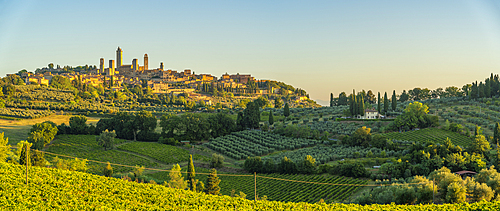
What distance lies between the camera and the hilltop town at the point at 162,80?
118 metres

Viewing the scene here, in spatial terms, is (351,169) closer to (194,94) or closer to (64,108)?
(64,108)

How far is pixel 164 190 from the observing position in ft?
56.5

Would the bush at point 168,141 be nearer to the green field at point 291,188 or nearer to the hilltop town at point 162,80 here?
the green field at point 291,188

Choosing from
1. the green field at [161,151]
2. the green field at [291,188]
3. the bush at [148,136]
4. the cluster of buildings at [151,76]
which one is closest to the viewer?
the green field at [291,188]

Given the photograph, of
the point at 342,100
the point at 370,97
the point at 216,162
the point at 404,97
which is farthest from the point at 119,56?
the point at 216,162

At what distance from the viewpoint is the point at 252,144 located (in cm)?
4934

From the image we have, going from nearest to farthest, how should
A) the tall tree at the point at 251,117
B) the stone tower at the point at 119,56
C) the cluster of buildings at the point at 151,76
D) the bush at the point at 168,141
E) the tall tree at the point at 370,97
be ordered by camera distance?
the bush at the point at 168,141
the tall tree at the point at 251,117
the tall tree at the point at 370,97
the cluster of buildings at the point at 151,76
the stone tower at the point at 119,56

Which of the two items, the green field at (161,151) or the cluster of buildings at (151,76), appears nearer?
the green field at (161,151)

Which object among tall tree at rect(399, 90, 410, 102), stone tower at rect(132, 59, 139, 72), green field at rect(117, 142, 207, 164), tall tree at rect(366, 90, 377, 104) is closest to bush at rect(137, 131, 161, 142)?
green field at rect(117, 142, 207, 164)

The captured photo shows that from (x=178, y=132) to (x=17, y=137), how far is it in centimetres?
2145

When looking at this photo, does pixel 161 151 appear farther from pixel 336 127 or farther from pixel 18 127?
pixel 336 127

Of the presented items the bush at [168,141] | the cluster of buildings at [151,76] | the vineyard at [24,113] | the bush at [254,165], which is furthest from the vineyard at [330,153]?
the cluster of buildings at [151,76]

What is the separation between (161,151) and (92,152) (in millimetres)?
8021

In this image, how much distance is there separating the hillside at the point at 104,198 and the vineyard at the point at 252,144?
27.2 meters
